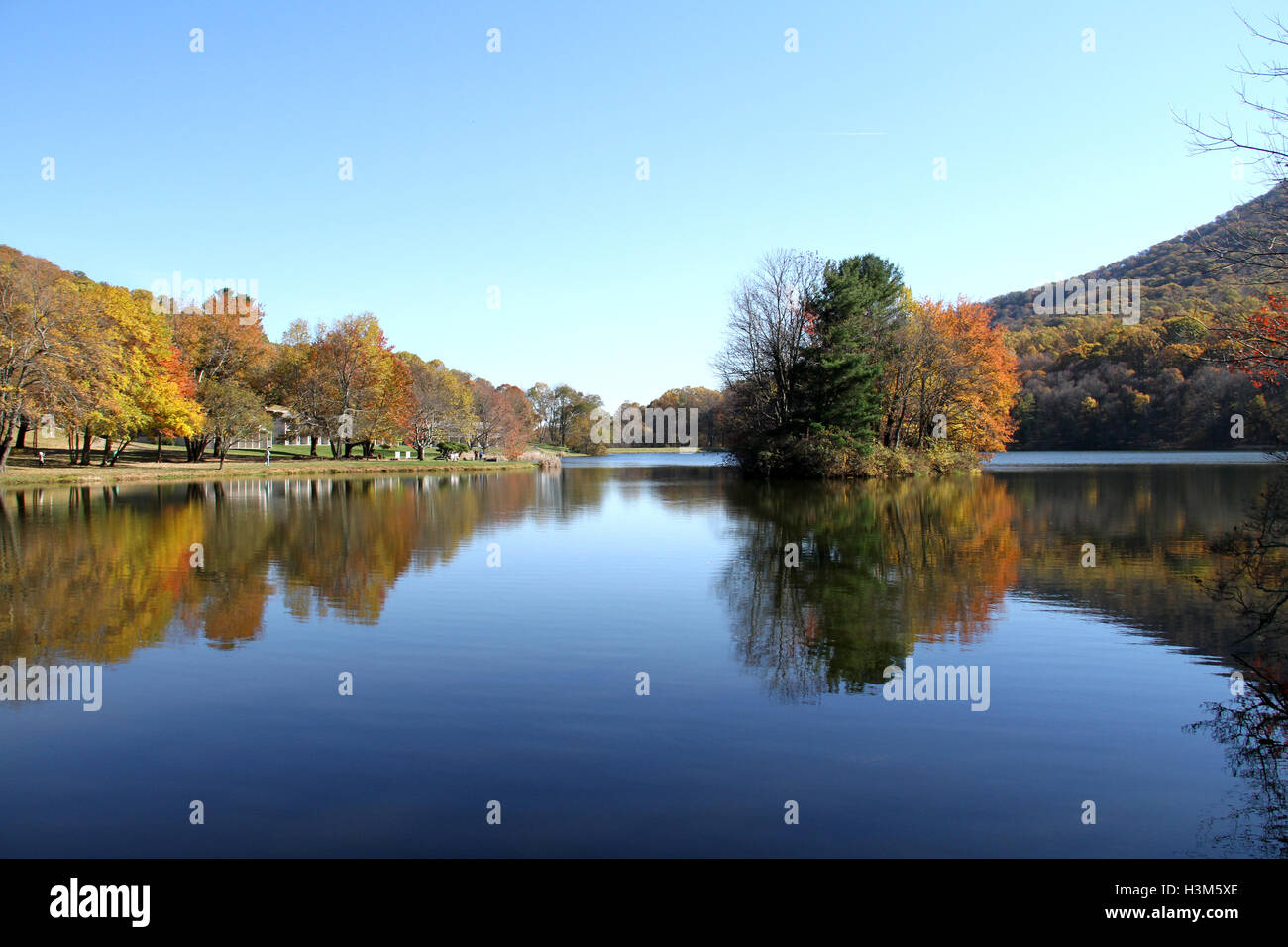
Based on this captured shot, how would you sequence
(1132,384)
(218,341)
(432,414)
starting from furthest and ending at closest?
(1132,384)
(432,414)
(218,341)

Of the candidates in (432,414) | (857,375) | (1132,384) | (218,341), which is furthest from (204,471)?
(1132,384)

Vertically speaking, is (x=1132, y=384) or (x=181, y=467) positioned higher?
(x=1132, y=384)

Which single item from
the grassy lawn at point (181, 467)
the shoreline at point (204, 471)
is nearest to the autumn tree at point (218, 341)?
the grassy lawn at point (181, 467)

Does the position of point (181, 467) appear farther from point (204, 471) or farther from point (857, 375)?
point (857, 375)

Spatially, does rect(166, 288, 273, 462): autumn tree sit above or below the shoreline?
above

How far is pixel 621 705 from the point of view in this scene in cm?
688

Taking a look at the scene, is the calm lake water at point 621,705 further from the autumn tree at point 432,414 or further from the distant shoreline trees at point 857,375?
the autumn tree at point 432,414

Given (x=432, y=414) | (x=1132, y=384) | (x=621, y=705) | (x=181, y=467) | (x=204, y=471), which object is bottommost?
(x=621, y=705)

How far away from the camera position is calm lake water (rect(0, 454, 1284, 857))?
472cm

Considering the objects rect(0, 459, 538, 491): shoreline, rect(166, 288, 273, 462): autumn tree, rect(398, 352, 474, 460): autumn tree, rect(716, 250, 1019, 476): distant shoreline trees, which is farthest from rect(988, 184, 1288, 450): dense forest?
rect(166, 288, 273, 462): autumn tree

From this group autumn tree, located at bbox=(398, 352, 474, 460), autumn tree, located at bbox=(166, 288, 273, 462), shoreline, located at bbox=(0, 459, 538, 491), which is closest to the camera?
shoreline, located at bbox=(0, 459, 538, 491)

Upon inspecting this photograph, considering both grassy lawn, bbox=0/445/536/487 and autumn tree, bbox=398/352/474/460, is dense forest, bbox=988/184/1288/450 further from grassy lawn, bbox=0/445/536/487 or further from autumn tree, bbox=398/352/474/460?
autumn tree, bbox=398/352/474/460
